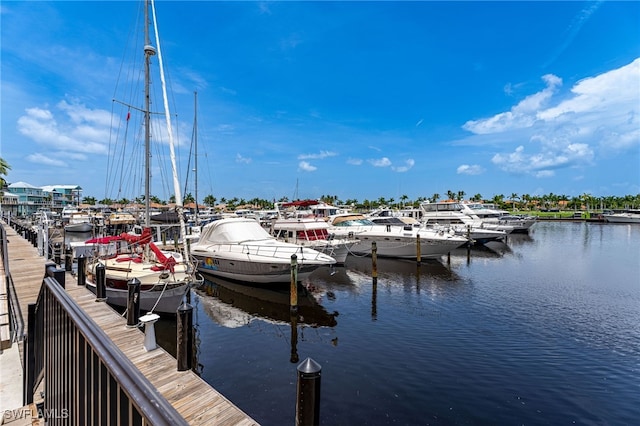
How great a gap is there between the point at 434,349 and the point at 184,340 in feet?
24.4

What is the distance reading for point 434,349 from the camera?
9773 mm

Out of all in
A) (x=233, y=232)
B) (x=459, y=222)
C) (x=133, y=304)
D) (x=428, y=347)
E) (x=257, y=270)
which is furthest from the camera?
(x=459, y=222)

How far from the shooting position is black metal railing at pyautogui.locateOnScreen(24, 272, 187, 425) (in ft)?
4.59

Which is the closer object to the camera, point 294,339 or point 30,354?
point 30,354

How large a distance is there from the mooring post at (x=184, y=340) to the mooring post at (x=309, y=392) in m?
2.90

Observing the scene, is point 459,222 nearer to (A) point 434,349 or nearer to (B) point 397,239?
(B) point 397,239

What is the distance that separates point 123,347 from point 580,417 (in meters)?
9.68

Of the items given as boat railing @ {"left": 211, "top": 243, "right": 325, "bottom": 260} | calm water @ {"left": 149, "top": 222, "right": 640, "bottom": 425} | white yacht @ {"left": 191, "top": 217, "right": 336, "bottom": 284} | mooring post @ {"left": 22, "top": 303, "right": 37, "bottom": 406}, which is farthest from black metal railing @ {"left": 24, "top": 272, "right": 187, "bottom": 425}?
boat railing @ {"left": 211, "top": 243, "right": 325, "bottom": 260}

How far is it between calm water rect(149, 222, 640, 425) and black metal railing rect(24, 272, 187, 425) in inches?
192

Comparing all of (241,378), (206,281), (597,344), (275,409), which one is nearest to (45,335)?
(275,409)

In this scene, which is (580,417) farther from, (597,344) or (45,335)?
(45,335)

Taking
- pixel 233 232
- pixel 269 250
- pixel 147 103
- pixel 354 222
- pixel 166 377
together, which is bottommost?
pixel 166 377

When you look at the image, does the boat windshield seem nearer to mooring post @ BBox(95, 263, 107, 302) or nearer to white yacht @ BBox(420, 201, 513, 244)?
white yacht @ BBox(420, 201, 513, 244)

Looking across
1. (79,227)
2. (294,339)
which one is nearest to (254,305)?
(294,339)
